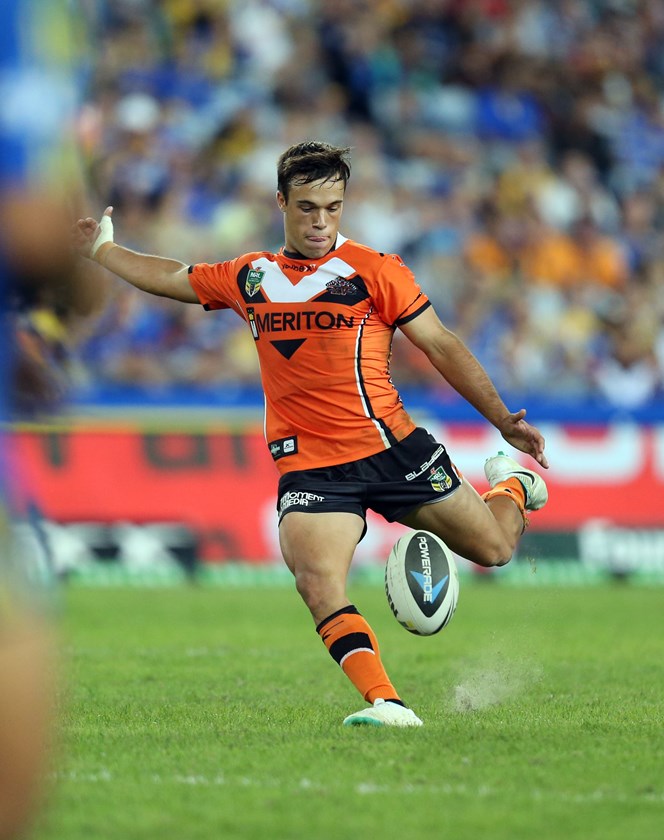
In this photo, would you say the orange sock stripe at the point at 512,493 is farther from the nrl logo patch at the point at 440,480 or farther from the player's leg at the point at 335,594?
the player's leg at the point at 335,594

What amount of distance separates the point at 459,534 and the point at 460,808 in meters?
2.44

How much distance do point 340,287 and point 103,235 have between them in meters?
1.33

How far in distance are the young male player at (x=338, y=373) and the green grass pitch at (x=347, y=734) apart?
858mm

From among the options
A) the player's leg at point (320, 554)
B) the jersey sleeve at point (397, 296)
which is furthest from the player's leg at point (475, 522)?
the jersey sleeve at point (397, 296)

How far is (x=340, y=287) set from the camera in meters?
7.02

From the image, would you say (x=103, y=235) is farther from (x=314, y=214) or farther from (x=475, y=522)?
(x=475, y=522)

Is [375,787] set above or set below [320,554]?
below

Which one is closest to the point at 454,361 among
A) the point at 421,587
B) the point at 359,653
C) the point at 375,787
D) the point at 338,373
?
the point at 338,373

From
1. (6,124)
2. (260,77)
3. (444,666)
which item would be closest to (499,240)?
Result: (260,77)

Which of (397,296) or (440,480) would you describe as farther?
(440,480)

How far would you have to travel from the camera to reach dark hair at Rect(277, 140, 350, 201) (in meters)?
6.94

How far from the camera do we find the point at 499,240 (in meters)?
18.7

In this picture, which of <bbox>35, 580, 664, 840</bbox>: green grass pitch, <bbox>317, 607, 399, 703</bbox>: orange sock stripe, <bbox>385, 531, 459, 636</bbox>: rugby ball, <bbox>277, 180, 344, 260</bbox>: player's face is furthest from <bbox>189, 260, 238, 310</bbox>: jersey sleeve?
<bbox>35, 580, 664, 840</bbox>: green grass pitch

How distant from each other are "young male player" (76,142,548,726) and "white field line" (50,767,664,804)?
1457 mm
